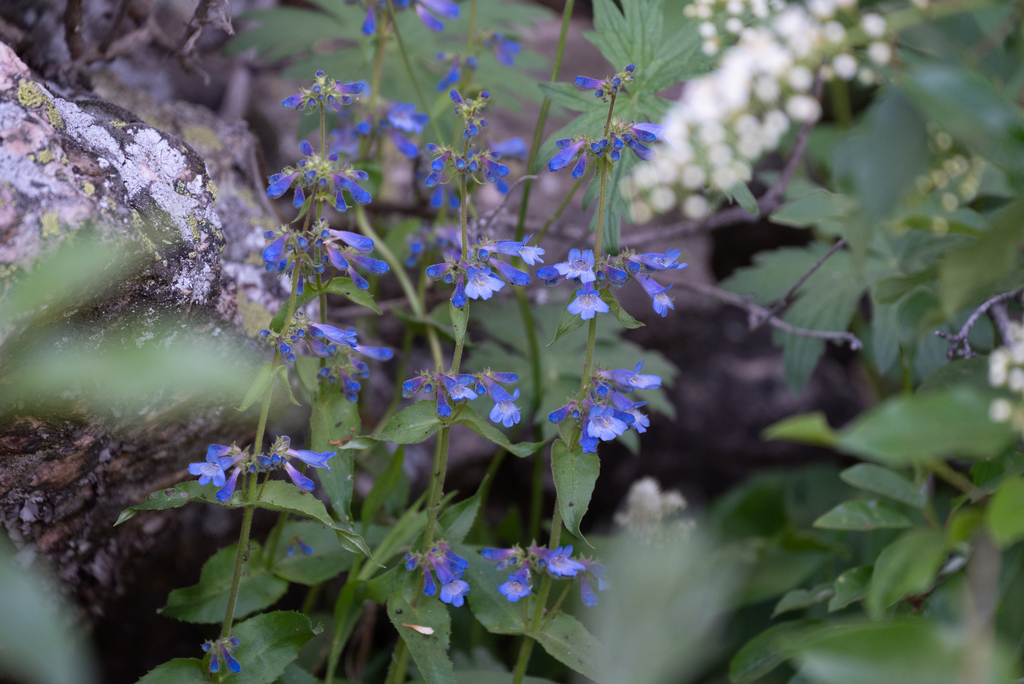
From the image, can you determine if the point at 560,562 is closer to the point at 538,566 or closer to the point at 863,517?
the point at 538,566

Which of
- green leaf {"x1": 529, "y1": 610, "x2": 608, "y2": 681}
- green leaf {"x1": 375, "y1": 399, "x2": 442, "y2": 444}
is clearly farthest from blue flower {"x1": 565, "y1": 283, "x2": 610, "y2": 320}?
green leaf {"x1": 529, "y1": 610, "x2": 608, "y2": 681}

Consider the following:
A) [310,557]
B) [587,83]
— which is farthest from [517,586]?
[587,83]

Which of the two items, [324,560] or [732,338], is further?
[732,338]

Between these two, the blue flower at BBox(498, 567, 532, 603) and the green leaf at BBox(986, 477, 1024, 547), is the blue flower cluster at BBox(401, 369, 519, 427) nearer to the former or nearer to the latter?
the blue flower at BBox(498, 567, 532, 603)

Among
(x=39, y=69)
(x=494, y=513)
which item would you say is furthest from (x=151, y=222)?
(x=494, y=513)

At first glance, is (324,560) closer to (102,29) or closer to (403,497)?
(403,497)

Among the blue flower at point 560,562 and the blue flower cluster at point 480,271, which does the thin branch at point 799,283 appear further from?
the blue flower at point 560,562
